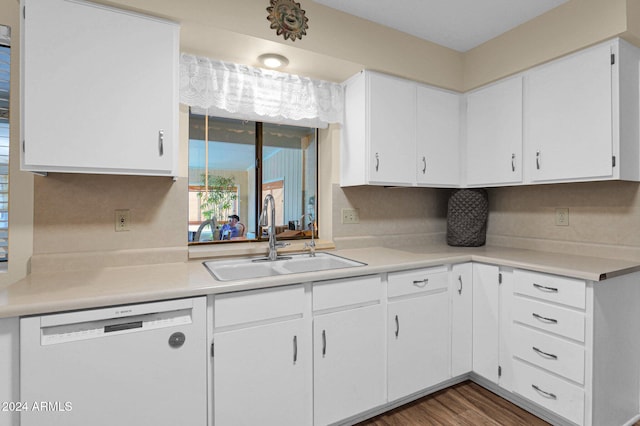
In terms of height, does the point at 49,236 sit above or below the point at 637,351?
above

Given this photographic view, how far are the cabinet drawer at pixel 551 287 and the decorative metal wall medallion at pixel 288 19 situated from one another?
1.87 m

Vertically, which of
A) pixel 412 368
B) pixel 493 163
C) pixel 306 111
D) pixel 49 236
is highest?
pixel 306 111

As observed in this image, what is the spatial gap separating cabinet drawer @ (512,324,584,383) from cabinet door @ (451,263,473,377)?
0.28 meters

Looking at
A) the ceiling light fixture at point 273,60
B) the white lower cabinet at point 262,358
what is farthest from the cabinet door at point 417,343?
the ceiling light fixture at point 273,60

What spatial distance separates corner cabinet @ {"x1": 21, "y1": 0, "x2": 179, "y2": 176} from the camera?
1.35 m

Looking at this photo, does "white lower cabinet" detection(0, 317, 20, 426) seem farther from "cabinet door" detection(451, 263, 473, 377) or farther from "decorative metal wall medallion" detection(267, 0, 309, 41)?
"cabinet door" detection(451, 263, 473, 377)

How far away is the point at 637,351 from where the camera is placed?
6.04ft

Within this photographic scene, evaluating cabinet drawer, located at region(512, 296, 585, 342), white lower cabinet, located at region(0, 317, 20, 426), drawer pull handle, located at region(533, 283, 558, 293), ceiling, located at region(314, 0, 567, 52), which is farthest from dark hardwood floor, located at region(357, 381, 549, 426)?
ceiling, located at region(314, 0, 567, 52)

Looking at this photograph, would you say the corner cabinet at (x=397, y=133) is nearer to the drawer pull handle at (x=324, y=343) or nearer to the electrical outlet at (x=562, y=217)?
the electrical outlet at (x=562, y=217)

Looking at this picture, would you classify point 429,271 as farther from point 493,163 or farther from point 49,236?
point 49,236

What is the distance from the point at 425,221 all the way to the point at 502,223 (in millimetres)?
591

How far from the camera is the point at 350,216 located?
97.1 inches

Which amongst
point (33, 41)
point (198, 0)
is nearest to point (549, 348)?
point (198, 0)

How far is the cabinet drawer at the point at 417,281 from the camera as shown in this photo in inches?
73.0
